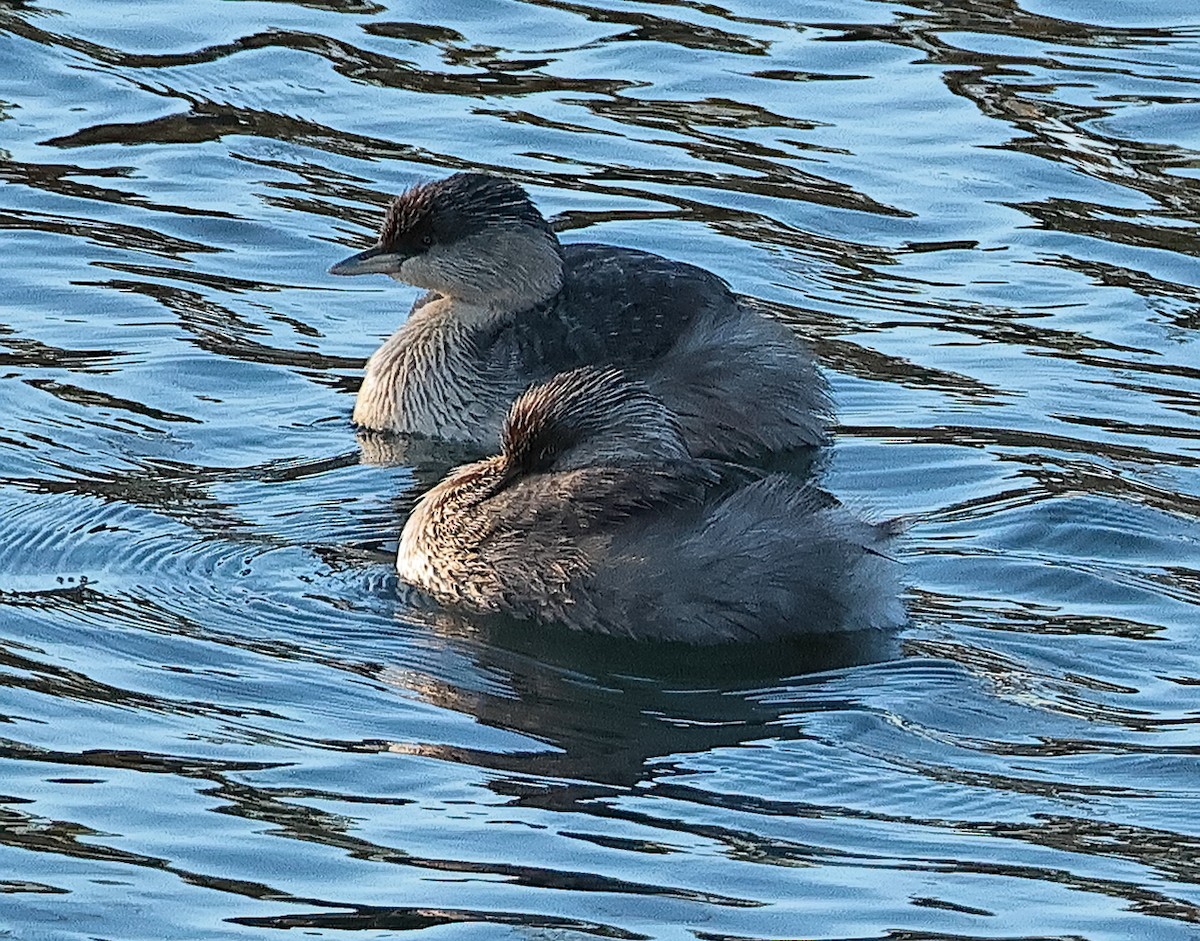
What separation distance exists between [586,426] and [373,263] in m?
2.70

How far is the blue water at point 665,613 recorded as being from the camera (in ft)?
24.1

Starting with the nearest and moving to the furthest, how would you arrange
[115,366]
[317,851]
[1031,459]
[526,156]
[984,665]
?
[317,851] → [984,665] → [1031,459] → [115,366] → [526,156]

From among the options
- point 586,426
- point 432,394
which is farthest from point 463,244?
point 586,426

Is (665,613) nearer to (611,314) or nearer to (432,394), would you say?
(611,314)

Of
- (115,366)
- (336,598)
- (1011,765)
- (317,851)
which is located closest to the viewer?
(317,851)

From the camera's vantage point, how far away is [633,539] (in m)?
9.22

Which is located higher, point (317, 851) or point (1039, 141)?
point (1039, 141)

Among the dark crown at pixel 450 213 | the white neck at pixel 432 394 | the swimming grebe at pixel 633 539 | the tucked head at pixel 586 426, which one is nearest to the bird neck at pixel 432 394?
the white neck at pixel 432 394

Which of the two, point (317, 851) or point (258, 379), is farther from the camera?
point (258, 379)

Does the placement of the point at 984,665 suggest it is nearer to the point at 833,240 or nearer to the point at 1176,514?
the point at 1176,514

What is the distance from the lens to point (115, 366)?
12094mm

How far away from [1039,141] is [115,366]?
548 cm

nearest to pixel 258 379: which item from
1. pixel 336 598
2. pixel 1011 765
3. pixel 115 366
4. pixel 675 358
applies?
pixel 115 366

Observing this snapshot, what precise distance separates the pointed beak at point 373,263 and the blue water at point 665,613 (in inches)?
21.7
